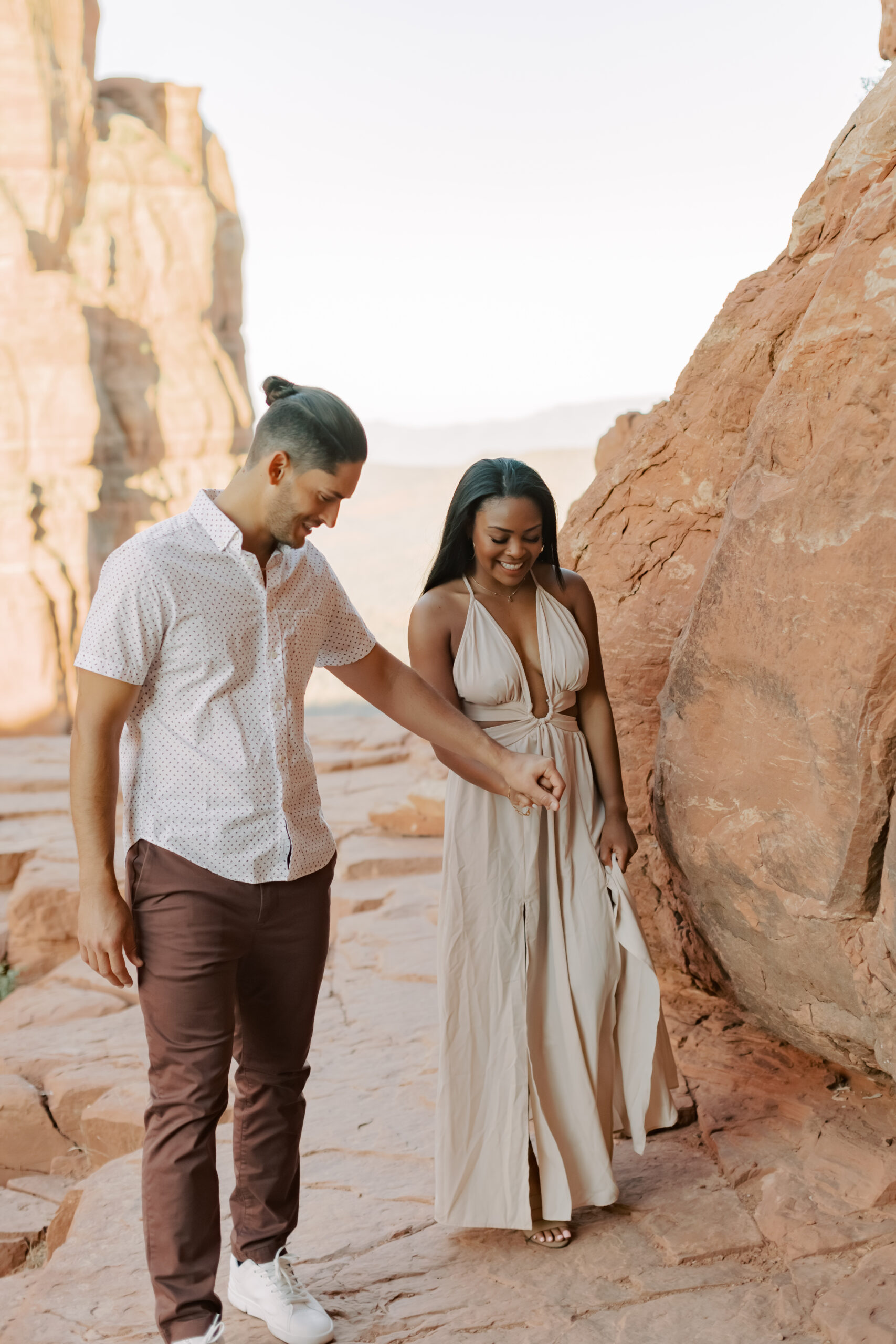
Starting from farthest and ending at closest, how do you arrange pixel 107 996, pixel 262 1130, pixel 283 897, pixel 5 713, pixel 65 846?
1. pixel 5 713
2. pixel 65 846
3. pixel 107 996
4. pixel 262 1130
5. pixel 283 897

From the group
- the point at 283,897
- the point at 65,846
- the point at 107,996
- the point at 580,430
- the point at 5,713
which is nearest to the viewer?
the point at 283,897

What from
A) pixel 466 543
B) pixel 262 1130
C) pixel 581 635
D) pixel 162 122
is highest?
pixel 162 122

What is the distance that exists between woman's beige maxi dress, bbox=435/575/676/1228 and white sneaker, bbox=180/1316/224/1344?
0.55 meters

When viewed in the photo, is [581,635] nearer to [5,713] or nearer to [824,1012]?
[824,1012]

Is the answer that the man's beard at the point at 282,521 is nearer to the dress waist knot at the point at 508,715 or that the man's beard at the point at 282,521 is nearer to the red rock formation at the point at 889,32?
the dress waist knot at the point at 508,715

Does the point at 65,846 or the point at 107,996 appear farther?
the point at 65,846

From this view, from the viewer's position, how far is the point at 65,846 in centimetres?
754

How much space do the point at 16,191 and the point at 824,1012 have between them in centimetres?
1872

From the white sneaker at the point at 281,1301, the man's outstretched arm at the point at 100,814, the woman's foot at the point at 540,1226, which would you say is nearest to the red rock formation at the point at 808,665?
the woman's foot at the point at 540,1226

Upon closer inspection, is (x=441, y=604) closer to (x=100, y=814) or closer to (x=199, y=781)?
(x=199, y=781)

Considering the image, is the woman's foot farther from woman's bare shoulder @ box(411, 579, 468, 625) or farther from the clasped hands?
woman's bare shoulder @ box(411, 579, 468, 625)

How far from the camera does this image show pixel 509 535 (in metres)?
2.59

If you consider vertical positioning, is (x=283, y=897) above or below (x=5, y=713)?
above

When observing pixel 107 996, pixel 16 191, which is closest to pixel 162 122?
pixel 16 191
